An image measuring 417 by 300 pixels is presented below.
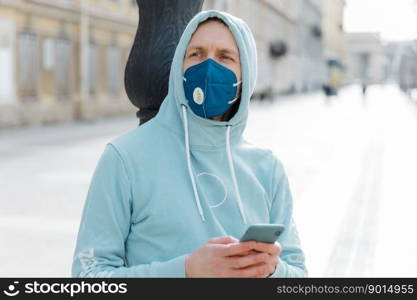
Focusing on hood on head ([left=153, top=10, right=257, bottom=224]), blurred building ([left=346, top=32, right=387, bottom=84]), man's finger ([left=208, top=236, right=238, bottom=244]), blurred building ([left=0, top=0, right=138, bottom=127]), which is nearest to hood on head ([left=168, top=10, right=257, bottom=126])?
hood on head ([left=153, top=10, right=257, bottom=224])

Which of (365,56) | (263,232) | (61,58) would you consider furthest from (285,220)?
(365,56)

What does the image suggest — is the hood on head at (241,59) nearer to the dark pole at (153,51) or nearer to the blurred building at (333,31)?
the dark pole at (153,51)

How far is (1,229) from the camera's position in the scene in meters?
8.34

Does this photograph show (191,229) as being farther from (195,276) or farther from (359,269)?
(359,269)

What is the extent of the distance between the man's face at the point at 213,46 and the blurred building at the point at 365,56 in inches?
5853

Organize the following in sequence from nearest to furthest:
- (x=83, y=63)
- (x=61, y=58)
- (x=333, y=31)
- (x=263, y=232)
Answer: (x=263, y=232), (x=61, y=58), (x=83, y=63), (x=333, y=31)

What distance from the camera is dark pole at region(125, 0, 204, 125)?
8.87 feet

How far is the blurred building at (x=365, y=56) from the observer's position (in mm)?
148750

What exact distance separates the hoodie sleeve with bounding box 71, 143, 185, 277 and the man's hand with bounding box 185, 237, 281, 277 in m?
0.14

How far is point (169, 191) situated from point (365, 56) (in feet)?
504

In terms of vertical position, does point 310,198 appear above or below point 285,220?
below

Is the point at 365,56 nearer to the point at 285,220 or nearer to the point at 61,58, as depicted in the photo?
the point at 61,58

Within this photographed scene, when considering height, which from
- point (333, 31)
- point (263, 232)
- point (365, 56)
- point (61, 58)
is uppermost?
Answer: point (333, 31)

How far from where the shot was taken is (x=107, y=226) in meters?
2.05
